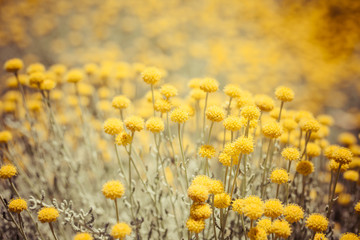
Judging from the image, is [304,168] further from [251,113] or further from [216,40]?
[216,40]

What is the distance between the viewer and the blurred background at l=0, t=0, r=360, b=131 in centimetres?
603

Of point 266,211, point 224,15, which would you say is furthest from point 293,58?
point 266,211

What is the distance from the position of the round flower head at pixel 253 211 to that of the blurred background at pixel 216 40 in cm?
461

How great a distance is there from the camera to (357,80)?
630 cm

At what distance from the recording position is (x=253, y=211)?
1329 mm

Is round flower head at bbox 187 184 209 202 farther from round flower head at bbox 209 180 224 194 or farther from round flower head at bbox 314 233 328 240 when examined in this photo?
round flower head at bbox 314 233 328 240

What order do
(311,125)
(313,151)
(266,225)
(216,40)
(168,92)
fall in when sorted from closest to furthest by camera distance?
(266,225), (311,125), (168,92), (313,151), (216,40)

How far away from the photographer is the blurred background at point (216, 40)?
6.03 m


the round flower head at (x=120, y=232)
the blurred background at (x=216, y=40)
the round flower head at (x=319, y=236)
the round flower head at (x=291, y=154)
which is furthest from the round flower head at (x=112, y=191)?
the blurred background at (x=216, y=40)

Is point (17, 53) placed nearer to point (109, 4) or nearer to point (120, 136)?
point (109, 4)

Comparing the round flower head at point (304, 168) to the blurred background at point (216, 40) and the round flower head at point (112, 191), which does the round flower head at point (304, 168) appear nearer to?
the round flower head at point (112, 191)

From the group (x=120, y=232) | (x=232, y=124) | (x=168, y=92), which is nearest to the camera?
(x=120, y=232)

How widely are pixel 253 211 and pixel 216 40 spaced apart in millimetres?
6569

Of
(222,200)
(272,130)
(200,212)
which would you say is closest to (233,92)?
(272,130)
